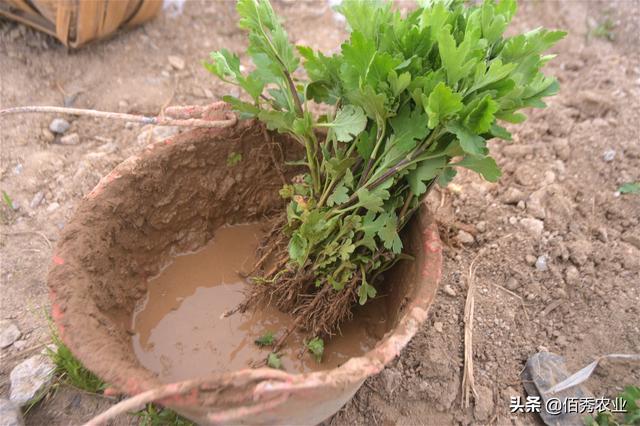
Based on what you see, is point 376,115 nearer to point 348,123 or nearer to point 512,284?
point 348,123

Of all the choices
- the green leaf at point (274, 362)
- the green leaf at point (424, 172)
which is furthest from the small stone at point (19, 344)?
the green leaf at point (424, 172)

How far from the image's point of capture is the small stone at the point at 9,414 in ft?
4.88

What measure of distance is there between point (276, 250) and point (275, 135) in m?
0.40

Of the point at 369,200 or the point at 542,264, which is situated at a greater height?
the point at 369,200

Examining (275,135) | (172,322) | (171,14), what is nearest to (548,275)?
(275,135)

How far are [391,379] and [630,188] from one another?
1.19m

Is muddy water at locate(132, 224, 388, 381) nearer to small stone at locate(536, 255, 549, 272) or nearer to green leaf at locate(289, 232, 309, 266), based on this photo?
green leaf at locate(289, 232, 309, 266)

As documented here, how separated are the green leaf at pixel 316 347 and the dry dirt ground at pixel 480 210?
19 centimetres

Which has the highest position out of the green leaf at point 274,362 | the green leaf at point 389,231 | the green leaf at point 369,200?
the green leaf at point 369,200

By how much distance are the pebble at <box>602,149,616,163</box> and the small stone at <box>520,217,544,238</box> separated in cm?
43

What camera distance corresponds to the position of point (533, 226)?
1.91m

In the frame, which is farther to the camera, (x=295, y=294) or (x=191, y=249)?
(x=191, y=249)

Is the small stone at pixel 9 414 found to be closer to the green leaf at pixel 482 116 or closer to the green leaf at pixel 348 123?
the green leaf at pixel 348 123

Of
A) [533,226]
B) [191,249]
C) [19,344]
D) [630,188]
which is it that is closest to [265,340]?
[191,249]
